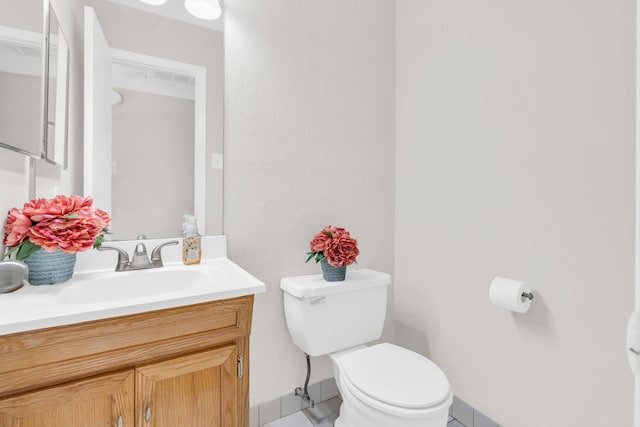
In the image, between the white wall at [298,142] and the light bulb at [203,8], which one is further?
the white wall at [298,142]

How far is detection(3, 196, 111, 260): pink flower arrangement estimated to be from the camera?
2.97 feet

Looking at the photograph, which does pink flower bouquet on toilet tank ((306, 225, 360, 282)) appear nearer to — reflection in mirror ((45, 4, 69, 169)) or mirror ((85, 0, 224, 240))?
mirror ((85, 0, 224, 240))

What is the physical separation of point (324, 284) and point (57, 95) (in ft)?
4.10

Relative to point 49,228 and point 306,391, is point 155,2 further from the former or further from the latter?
point 306,391

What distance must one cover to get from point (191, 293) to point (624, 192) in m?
1.37

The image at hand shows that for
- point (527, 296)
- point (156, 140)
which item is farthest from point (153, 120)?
point (527, 296)

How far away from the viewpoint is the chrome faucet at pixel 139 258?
1207 mm

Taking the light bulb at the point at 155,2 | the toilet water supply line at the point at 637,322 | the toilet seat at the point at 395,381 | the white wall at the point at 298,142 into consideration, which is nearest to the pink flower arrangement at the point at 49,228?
the white wall at the point at 298,142

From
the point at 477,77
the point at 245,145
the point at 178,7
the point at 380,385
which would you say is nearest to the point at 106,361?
the point at 380,385

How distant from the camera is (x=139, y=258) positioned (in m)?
1.23

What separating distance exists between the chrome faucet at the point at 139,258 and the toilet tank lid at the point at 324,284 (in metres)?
0.56

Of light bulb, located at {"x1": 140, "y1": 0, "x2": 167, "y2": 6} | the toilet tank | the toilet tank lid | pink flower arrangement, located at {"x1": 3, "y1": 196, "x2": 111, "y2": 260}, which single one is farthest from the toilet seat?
light bulb, located at {"x1": 140, "y1": 0, "x2": 167, "y2": 6}

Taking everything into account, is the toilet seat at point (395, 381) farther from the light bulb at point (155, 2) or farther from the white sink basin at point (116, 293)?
the light bulb at point (155, 2)

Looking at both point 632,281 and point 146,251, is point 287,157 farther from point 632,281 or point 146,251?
point 632,281
